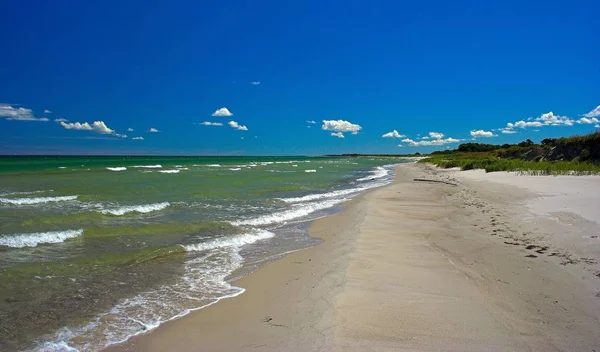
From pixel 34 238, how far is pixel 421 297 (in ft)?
32.4

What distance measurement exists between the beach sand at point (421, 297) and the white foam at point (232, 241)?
6.20 feet

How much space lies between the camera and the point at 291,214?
13.4 m

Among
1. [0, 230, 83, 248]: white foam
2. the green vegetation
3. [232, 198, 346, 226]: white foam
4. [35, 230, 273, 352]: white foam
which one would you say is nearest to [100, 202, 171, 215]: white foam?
[0, 230, 83, 248]: white foam

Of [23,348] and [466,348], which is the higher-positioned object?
[466,348]

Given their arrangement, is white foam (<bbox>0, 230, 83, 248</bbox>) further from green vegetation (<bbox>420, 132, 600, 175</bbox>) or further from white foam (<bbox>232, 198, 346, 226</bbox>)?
green vegetation (<bbox>420, 132, 600, 175</bbox>)

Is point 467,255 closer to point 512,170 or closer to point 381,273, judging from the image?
point 381,273

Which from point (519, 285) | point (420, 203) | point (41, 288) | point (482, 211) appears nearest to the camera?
point (519, 285)

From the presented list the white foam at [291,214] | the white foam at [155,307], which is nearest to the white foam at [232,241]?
the white foam at [155,307]

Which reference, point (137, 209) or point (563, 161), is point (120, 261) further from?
point (563, 161)

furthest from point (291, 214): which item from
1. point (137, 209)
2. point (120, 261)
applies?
point (120, 261)

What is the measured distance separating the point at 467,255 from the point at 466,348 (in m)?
3.71

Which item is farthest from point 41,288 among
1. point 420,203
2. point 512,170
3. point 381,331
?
point 512,170

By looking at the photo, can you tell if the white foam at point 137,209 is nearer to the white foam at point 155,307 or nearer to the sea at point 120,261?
the sea at point 120,261

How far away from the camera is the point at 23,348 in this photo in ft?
13.0
